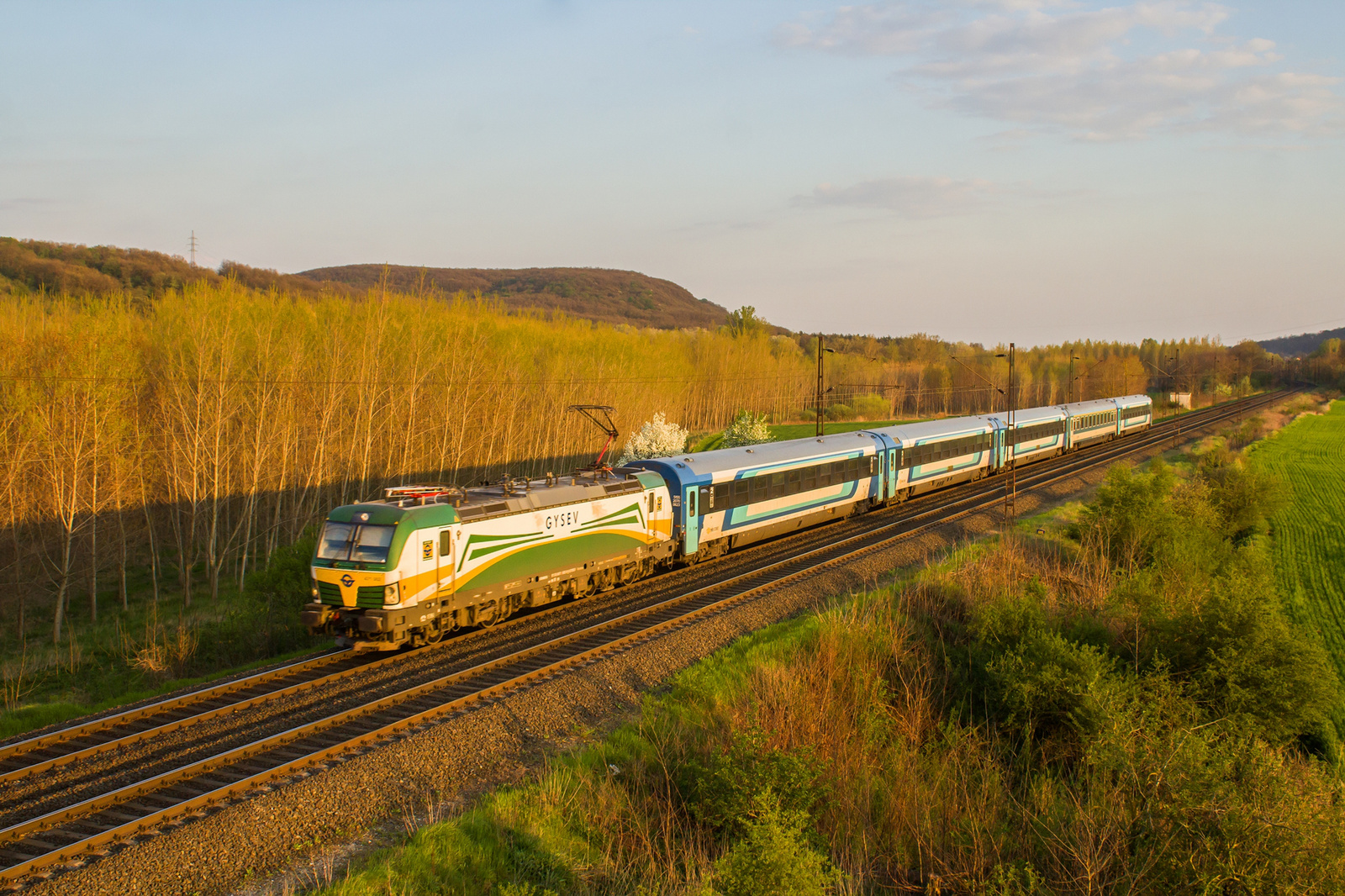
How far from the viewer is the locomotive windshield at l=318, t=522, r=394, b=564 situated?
48.2 feet

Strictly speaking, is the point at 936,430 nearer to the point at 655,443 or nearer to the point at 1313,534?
the point at 1313,534

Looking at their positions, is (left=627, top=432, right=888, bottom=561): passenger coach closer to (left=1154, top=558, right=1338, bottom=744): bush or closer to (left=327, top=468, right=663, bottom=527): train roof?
(left=327, top=468, right=663, bottom=527): train roof

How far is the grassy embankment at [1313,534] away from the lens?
2284cm

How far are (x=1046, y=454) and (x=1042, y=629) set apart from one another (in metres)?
35.4

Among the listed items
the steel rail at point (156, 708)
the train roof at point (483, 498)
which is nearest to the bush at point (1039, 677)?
the train roof at point (483, 498)

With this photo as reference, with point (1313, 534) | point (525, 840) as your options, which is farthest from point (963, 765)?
point (1313, 534)

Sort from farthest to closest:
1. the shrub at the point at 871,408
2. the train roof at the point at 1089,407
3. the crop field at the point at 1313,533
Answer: the shrub at the point at 871,408 < the train roof at the point at 1089,407 < the crop field at the point at 1313,533

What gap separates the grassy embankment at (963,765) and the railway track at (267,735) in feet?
8.07

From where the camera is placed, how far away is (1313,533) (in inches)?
1240

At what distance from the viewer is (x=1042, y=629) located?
578 inches

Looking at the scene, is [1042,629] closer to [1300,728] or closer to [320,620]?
[1300,728]

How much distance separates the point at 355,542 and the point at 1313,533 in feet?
115

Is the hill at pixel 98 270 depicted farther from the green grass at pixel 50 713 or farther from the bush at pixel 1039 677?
the bush at pixel 1039 677

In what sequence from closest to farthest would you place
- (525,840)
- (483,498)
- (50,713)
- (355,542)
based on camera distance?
(525,840), (50,713), (355,542), (483,498)
